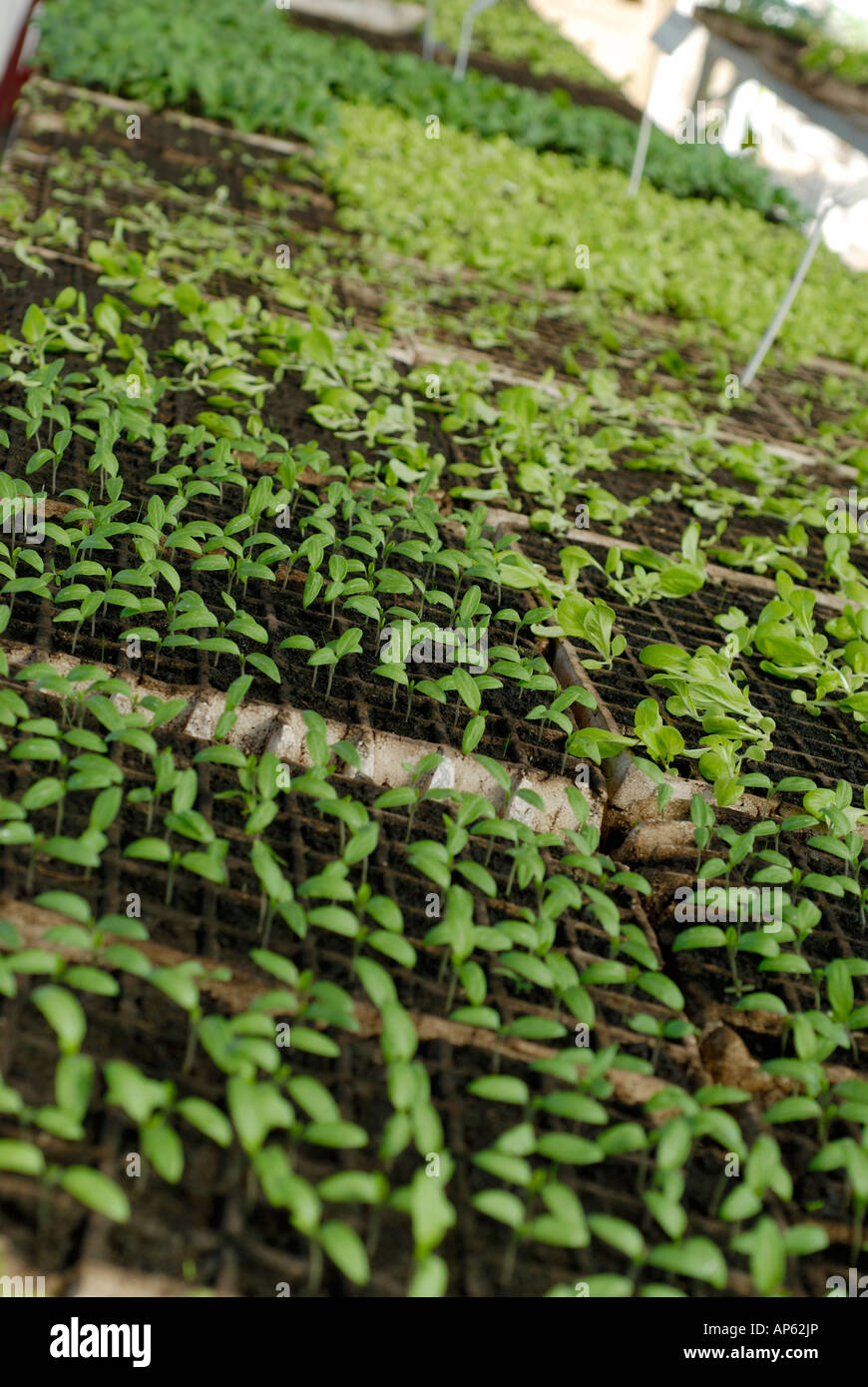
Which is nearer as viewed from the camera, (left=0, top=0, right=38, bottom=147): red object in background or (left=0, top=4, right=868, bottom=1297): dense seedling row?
(left=0, top=4, right=868, bottom=1297): dense seedling row

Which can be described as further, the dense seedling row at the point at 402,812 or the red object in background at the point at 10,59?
the red object in background at the point at 10,59

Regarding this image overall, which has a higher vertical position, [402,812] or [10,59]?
[10,59]

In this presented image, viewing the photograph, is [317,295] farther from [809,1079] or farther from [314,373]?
[809,1079]

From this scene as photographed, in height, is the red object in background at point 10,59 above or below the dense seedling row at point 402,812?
above

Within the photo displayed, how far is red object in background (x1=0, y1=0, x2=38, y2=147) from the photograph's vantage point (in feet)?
18.9

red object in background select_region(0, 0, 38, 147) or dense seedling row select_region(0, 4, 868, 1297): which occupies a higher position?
red object in background select_region(0, 0, 38, 147)

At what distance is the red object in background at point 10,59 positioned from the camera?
5.77 meters

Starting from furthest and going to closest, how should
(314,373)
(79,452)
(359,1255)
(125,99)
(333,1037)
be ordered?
(125,99)
(314,373)
(79,452)
(333,1037)
(359,1255)

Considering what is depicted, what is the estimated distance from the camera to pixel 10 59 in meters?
6.30

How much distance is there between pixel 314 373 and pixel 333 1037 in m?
2.04

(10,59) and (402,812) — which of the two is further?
(10,59)

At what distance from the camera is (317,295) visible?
11.5ft
